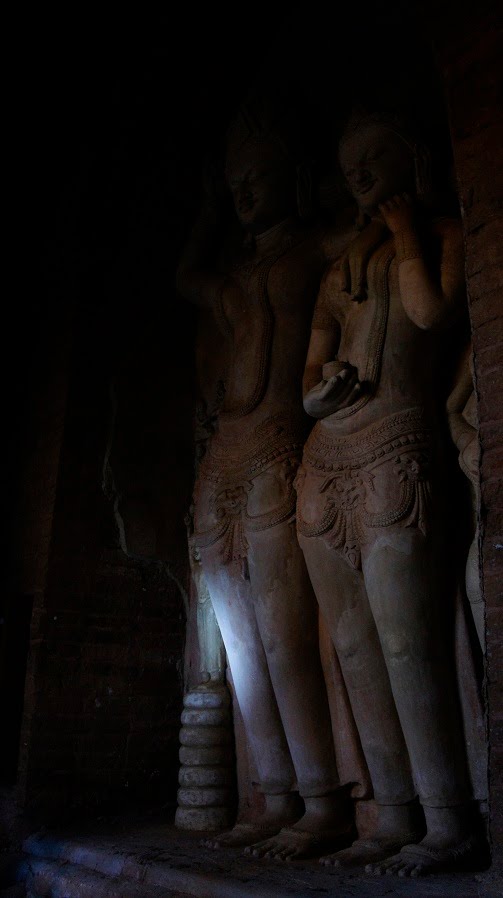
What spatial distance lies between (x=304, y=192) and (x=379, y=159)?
570 mm

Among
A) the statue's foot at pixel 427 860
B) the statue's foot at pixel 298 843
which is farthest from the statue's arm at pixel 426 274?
the statue's foot at pixel 298 843

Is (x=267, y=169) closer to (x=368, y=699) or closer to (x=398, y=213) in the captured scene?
(x=398, y=213)

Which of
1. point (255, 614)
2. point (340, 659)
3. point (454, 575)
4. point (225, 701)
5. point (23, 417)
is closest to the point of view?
point (454, 575)

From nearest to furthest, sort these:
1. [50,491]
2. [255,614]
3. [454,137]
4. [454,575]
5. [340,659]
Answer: [454,137] < [454,575] < [340,659] < [255,614] < [50,491]

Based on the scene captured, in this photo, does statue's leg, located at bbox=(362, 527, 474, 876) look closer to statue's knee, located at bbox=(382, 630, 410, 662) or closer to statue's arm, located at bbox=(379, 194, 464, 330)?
statue's knee, located at bbox=(382, 630, 410, 662)

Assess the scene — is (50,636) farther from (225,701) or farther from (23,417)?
(23,417)

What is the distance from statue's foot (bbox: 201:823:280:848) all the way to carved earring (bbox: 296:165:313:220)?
8.99 feet

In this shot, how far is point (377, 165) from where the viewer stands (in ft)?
10.7

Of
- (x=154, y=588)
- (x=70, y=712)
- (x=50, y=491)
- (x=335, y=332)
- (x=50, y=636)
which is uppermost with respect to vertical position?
(x=335, y=332)

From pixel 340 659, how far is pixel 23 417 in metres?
2.59

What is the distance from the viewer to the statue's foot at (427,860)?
2.41m

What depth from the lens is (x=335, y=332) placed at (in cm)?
341

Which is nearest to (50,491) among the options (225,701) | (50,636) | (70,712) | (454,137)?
(50,636)

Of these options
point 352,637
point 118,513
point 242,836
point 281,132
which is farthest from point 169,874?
point 281,132
